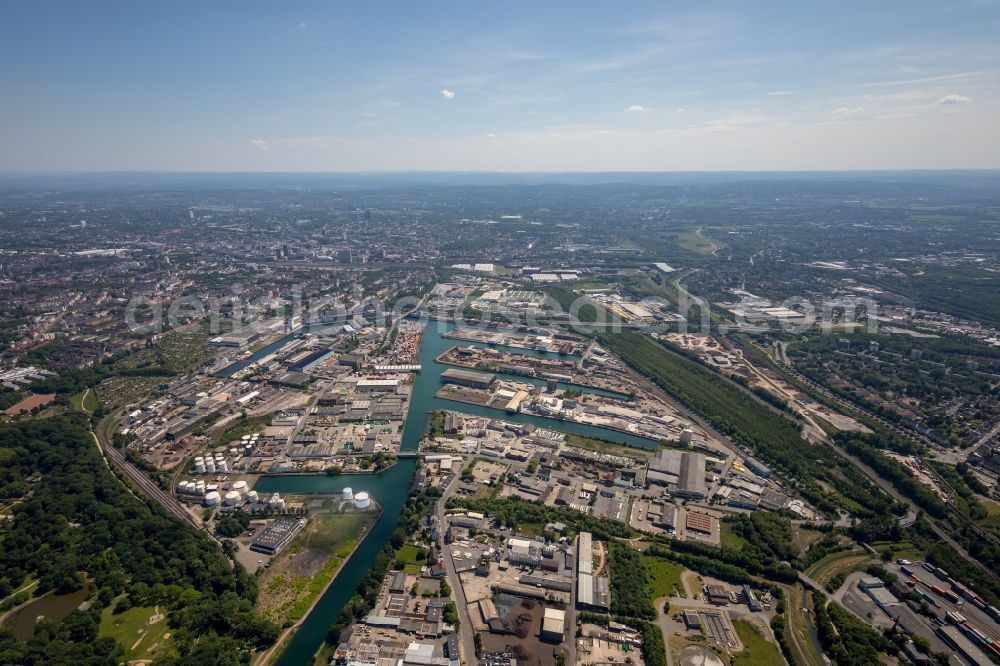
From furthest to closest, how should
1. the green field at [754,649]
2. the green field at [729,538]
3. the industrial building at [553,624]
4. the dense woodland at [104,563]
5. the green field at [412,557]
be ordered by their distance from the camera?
the green field at [729,538], the green field at [412,557], the industrial building at [553,624], the green field at [754,649], the dense woodland at [104,563]

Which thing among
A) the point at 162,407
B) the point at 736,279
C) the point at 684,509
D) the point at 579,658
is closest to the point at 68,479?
the point at 162,407

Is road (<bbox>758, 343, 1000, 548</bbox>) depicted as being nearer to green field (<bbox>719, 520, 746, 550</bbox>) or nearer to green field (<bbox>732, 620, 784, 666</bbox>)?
green field (<bbox>719, 520, 746, 550</bbox>)

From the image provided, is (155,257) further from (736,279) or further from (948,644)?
(948,644)

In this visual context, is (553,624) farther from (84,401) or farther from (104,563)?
(84,401)

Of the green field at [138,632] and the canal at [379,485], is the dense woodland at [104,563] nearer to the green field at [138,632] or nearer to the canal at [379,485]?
the green field at [138,632]

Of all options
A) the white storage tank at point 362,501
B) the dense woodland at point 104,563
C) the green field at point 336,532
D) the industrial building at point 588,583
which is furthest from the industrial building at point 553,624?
the white storage tank at point 362,501

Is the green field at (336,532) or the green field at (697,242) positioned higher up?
the green field at (697,242)
